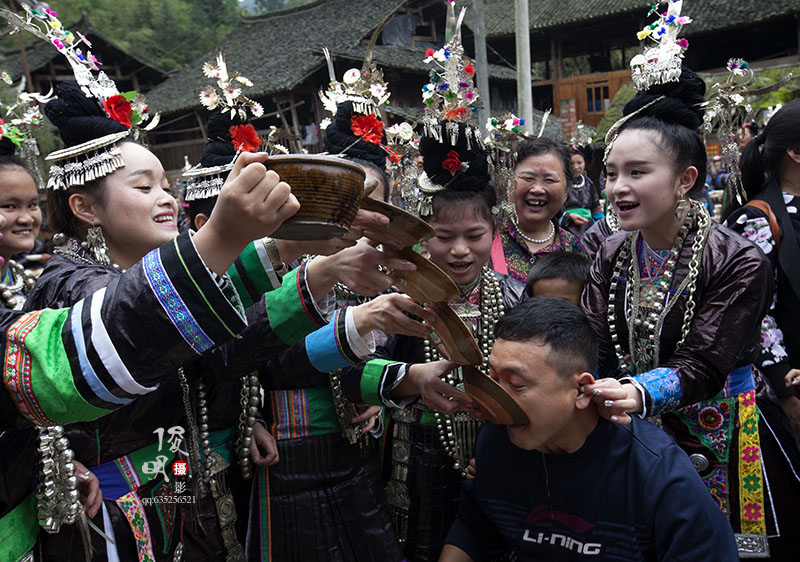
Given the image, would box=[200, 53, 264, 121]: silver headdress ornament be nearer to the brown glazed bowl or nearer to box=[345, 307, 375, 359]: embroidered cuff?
box=[345, 307, 375, 359]: embroidered cuff

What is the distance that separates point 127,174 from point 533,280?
6.91 feet

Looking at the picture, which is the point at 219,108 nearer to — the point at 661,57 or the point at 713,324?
the point at 661,57

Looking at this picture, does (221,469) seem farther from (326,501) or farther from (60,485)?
(60,485)

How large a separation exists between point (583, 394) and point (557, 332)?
22cm

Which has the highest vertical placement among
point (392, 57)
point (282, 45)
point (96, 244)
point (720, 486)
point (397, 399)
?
point (282, 45)

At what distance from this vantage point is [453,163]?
297 centimetres

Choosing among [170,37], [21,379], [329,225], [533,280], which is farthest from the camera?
[170,37]

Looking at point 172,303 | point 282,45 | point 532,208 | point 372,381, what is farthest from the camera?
point 282,45

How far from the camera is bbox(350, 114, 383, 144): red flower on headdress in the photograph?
10.3 ft

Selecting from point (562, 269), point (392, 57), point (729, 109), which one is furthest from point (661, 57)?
point (392, 57)

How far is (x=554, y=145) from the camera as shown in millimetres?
4250

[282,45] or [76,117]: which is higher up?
[282,45]

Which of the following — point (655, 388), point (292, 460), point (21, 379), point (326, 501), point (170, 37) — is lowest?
point (326, 501)

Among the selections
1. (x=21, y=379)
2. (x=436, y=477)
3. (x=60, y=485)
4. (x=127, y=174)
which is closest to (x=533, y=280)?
(x=436, y=477)
